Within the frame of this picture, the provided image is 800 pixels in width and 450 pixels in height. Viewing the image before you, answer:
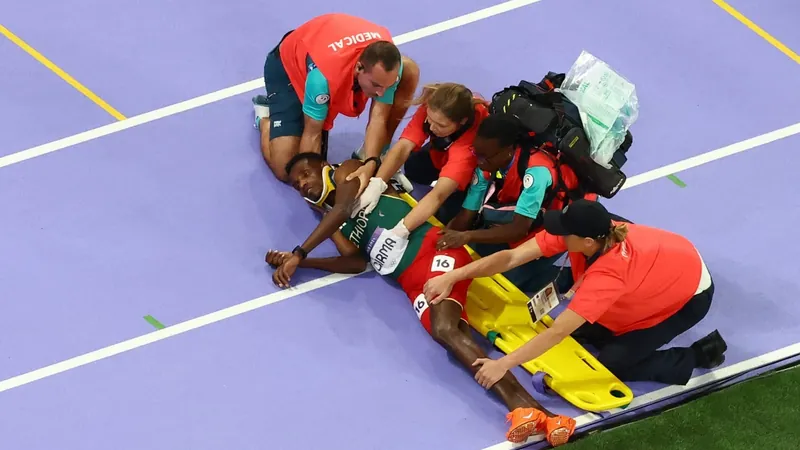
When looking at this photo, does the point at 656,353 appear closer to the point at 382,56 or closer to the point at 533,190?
the point at 533,190

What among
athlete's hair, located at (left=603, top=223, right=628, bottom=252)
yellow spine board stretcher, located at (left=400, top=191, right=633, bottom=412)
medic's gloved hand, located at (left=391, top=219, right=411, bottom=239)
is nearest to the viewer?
athlete's hair, located at (left=603, top=223, right=628, bottom=252)

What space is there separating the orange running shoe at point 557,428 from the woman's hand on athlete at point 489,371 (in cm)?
41

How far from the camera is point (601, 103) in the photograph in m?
7.87

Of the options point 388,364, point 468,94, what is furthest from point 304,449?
point 468,94

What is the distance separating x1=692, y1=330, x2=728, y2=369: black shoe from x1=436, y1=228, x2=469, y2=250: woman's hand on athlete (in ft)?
5.85

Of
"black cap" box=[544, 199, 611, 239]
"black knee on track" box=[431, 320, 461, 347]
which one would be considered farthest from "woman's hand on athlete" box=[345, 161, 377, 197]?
"black cap" box=[544, 199, 611, 239]

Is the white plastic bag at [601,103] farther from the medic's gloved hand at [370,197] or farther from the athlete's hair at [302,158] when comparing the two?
the athlete's hair at [302,158]

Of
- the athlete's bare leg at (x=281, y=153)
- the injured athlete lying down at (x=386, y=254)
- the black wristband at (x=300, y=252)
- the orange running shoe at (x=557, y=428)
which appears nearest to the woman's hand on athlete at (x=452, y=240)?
the injured athlete lying down at (x=386, y=254)

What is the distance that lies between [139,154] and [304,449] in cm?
307

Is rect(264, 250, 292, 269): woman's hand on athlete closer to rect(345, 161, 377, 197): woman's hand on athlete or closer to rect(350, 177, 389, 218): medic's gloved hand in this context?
rect(350, 177, 389, 218): medic's gloved hand

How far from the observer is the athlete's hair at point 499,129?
7.46 m

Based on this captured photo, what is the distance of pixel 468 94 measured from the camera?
7.73 meters

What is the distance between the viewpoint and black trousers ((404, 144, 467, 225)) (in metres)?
8.40

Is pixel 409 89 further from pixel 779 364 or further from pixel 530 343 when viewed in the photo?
pixel 779 364
